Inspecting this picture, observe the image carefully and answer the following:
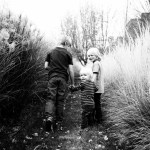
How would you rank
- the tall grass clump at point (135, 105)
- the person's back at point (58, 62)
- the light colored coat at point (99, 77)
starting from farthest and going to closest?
the person's back at point (58, 62) < the light colored coat at point (99, 77) < the tall grass clump at point (135, 105)

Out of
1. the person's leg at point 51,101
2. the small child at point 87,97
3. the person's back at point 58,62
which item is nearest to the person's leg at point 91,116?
the small child at point 87,97

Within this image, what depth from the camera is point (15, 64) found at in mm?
2867

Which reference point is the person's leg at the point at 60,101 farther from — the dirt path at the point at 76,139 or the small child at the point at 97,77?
the small child at the point at 97,77

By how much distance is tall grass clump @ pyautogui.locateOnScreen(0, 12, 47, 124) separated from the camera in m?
2.48

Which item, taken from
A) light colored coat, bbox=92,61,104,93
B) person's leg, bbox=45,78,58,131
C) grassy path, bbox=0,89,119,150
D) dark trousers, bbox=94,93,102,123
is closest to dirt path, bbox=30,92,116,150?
grassy path, bbox=0,89,119,150

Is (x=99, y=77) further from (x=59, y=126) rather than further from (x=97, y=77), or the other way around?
Result: (x=59, y=126)

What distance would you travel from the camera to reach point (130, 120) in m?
2.38

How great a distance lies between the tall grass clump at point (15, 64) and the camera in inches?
97.6

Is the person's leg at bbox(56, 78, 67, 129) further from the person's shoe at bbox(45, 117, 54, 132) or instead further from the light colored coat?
the light colored coat

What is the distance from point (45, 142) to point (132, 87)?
1.31m

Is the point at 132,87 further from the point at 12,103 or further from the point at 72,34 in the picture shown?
the point at 72,34

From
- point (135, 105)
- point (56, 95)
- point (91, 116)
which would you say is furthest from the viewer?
point (56, 95)

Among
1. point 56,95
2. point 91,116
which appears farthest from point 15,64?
point 91,116

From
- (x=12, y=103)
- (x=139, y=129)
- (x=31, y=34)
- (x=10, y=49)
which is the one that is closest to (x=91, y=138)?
(x=139, y=129)
